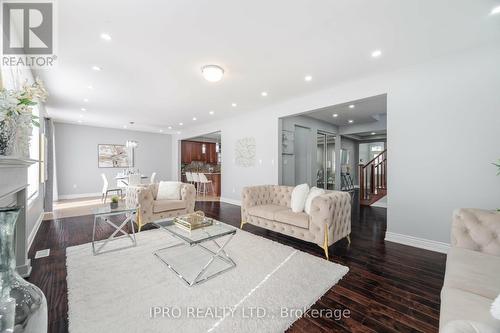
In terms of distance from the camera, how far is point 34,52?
113 inches

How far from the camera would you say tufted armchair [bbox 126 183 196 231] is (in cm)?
373

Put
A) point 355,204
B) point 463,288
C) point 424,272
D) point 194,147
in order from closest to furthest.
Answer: point 463,288 → point 424,272 → point 355,204 → point 194,147

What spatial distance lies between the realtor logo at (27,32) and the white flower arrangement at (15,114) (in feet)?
3.25

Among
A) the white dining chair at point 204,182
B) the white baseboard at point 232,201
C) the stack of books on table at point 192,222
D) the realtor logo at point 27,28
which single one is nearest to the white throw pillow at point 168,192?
the stack of books on table at point 192,222

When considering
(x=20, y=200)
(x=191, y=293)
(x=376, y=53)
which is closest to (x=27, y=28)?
(x=20, y=200)

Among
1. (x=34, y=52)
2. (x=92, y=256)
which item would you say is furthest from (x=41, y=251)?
(x=34, y=52)

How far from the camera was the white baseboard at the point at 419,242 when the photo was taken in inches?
116

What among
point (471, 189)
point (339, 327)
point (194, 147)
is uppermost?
point (194, 147)

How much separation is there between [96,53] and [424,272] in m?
5.00

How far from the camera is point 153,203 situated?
3908 millimetres

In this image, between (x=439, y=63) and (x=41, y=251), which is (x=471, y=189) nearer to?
(x=439, y=63)

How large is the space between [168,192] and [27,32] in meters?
3.00

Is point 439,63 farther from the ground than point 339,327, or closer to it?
farther from the ground

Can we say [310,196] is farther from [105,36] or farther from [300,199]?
[105,36]
